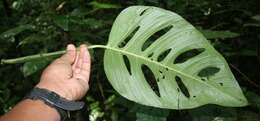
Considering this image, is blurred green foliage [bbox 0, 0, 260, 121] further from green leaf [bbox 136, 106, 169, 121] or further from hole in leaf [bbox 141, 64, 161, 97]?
hole in leaf [bbox 141, 64, 161, 97]

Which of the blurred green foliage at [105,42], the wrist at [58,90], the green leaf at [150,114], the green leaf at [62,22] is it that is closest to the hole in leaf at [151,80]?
the blurred green foliage at [105,42]

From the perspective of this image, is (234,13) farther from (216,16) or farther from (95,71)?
(95,71)

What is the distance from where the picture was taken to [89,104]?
8.15 ft

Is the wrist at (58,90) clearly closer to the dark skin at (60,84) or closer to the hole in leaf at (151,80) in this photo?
the dark skin at (60,84)

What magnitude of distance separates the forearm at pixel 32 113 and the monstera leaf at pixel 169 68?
0.66ft

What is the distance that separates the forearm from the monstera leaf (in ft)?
0.66

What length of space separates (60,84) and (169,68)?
347 millimetres

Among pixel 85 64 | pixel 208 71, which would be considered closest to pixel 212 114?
pixel 208 71

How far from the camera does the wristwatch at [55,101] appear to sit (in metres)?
1.29

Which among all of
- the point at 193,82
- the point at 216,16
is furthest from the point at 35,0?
the point at 193,82

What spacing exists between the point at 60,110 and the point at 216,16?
168 centimetres

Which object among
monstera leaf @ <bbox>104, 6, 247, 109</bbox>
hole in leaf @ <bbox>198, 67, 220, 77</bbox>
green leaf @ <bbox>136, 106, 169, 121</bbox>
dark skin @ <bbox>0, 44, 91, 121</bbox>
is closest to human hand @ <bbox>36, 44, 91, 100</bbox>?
dark skin @ <bbox>0, 44, 91, 121</bbox>

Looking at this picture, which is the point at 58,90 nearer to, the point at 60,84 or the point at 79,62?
the point at 60,84

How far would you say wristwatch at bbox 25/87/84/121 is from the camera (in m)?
1.29
